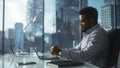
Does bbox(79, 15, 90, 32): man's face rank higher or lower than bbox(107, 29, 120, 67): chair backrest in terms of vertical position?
higher

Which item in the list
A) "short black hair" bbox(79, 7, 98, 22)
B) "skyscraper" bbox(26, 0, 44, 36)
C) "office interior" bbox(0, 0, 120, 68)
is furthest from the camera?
"skyscraper" bbox(26, 0, 44, 36)

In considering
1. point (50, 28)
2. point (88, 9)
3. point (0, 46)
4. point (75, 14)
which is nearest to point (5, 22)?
point (0, 46)

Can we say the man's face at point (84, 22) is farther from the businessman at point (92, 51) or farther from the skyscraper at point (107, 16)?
the skyscraper at point (107, 16)

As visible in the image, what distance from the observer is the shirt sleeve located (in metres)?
1.95

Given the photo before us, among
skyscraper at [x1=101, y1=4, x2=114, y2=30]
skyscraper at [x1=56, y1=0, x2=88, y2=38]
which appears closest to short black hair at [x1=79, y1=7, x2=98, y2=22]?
skyscraper at [x1=101, y1=4, x2=114, y2=30]

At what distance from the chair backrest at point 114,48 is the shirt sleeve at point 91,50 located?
5 centimetres

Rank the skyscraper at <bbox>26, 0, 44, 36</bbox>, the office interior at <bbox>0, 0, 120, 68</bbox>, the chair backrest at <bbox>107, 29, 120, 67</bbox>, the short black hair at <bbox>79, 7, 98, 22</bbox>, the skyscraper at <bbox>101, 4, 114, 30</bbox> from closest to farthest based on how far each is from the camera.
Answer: the chair backrest at <bbox>107, 29, 120, 67</bbox> → the short black hair at <bbox>79, 7, 98, 22</bbox> → the skyscraper at <bbox>101, 4, 114, 30</bbox> → the office interior at <bbox>0, 0, 120, 68</bbox> → the skyscraper at <bbox>26, 0, 44, 36</bbox>

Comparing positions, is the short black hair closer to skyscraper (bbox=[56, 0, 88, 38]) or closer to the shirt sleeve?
the shirt sleeve

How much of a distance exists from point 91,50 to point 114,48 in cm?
20

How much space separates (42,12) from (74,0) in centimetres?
99

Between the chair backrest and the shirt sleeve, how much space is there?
0.05 m

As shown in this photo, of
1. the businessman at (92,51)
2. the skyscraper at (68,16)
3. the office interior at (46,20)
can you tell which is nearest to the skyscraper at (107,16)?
the office interior at (46,20)

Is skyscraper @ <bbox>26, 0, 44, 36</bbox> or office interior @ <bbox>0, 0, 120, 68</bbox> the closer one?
office interior @ <bbox>0, 0, 120, 68</bbox>

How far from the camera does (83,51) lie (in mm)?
1950
